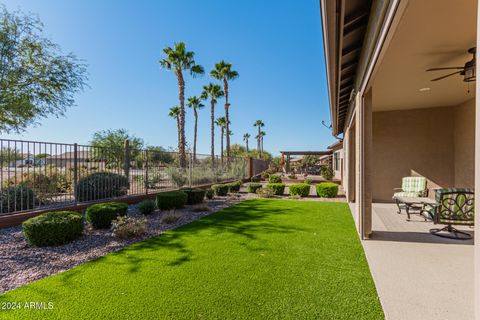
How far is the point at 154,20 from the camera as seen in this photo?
11.0m

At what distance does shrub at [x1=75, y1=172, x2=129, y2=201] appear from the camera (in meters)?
7.18

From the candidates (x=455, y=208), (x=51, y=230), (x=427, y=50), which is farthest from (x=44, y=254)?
(x=455, y=208)

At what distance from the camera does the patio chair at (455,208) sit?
464cm

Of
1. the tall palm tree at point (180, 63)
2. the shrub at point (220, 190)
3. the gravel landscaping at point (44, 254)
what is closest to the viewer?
the gravel landscaping at point (44, 254)

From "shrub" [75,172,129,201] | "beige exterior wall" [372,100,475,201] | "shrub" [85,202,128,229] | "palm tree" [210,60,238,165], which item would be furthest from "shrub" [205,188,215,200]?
"palm tree" [210,60,238,165]

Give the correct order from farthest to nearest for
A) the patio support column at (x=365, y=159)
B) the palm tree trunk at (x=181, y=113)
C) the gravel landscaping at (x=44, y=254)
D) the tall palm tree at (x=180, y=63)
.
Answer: the tall palm tree at (x=180, y=63), the palm tree trunk at (x=181, y=113), the patio support column at (x=365, y=159), the gravel landscaping at (x=44, y=254)

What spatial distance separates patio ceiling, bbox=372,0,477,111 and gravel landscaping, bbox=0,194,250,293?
18.4 feet

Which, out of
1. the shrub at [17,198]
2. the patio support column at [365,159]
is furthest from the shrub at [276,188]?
the shrub at [17,198]

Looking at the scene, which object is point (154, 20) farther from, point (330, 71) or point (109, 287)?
point (109, 287)

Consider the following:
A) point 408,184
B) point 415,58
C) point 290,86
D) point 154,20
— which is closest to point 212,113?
point 290,86

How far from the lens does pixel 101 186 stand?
7.68 m

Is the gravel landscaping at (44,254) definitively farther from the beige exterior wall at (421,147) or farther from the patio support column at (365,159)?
the beige exterior wall at (421,147)

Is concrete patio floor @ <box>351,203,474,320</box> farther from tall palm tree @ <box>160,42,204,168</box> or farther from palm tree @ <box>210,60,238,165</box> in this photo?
palm tree @ <box>210,60,238,165</box>

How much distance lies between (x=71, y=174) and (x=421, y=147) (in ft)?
38.3
